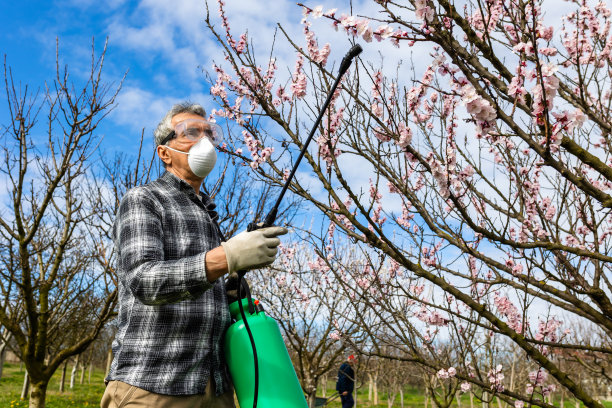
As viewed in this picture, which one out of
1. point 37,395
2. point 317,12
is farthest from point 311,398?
point 317,12

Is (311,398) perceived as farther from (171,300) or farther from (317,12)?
→ (171,300)

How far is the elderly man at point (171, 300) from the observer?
1.43 m

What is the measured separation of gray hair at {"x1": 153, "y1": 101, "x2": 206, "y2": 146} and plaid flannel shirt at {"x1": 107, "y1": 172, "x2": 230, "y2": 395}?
16.9 inches

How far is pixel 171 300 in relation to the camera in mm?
1448

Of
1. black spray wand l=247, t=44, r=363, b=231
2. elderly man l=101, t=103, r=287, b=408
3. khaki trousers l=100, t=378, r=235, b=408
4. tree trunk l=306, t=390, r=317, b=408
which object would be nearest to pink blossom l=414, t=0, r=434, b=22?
black spray wand l=247, t=44, r=363, b=231

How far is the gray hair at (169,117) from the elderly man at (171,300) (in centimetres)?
37

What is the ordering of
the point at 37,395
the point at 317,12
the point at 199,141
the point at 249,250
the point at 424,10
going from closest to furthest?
the point at 249,250
the point at 199,141
the point at 424,10
the point at 317,12
the point at 37,395

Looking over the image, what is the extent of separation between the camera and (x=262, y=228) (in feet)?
5.01

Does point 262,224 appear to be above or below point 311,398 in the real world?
above

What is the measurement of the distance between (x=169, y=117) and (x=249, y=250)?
1.00 meters

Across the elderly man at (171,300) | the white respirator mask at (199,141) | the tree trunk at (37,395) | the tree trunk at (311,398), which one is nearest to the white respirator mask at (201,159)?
the white respirator mask at (199,141)

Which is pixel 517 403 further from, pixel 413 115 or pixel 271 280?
pixel 271 280

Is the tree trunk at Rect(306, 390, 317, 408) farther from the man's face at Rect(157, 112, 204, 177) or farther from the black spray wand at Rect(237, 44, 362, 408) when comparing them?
the black spray wand at Rect(237, 44, 362, 408)

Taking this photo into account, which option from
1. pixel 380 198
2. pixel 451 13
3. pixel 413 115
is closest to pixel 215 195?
pixel 380 198
